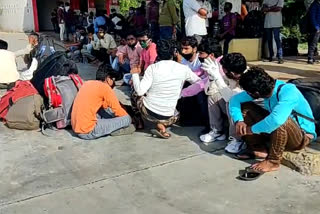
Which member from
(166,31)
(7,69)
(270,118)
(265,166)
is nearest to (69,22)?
(166,31)

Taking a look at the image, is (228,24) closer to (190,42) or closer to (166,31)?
(166,31)

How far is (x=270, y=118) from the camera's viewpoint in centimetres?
360

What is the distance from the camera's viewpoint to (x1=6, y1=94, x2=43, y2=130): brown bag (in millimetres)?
5203

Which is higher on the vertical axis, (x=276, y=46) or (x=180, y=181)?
(x=276, y=46)

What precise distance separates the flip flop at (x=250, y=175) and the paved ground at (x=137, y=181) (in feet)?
→ 0.18

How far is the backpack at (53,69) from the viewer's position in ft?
19.8

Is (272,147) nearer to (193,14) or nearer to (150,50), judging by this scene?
(150,50)

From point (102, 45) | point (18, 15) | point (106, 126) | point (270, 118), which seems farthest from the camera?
point (18, 15)

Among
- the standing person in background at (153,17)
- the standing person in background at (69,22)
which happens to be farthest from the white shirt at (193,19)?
the standing person in background at (69,22)

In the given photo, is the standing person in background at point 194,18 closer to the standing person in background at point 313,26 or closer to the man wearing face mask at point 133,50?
the man wearing face mask at point 133,50

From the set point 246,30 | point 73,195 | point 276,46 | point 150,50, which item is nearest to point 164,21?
point 246,30

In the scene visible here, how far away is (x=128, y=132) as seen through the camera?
5.02 m

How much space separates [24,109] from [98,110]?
0.92 m

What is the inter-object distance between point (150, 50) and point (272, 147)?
3013mm
